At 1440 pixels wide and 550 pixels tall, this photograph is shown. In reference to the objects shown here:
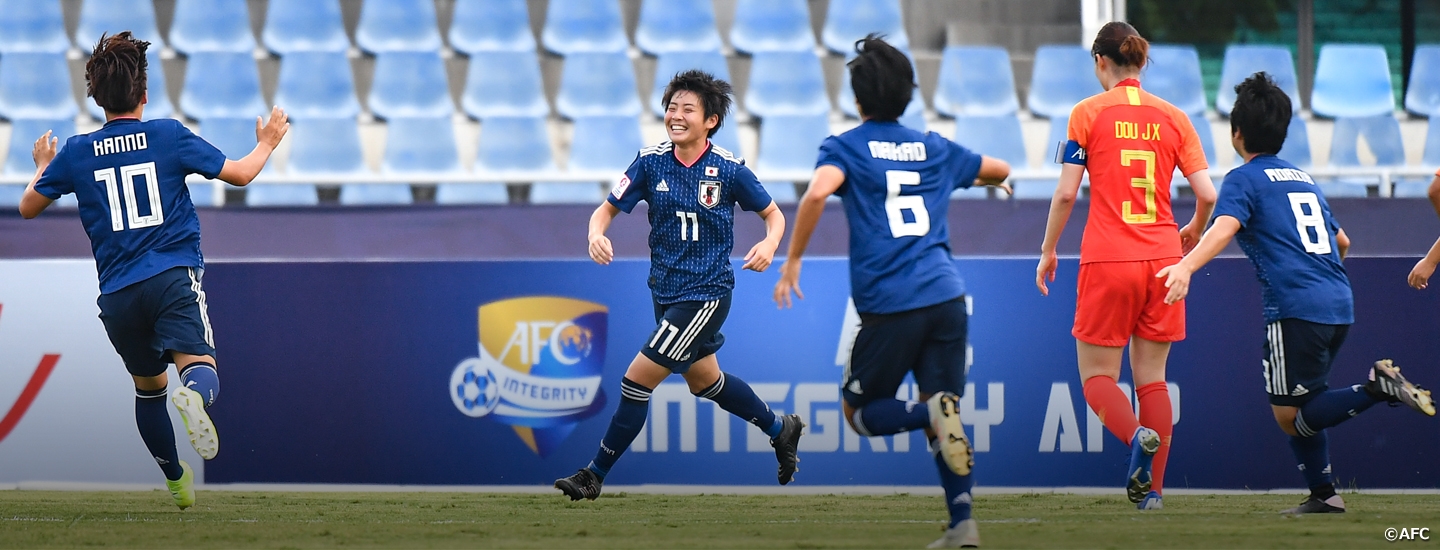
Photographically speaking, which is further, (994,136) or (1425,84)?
(1425,84)

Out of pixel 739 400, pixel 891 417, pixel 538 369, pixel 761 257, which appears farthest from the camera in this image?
pixel 538 369

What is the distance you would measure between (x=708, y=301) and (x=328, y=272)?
2134mm

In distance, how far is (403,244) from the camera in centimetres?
712

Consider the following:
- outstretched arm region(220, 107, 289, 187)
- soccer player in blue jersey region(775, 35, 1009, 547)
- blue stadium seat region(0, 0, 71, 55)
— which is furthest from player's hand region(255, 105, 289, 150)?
blue stadium seat region(0, 0, 71, 55)

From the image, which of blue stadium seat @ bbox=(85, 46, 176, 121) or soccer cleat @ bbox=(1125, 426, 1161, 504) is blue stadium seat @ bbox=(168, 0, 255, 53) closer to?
blue stadium seat @ bbox=(85, 46, 176, 121)

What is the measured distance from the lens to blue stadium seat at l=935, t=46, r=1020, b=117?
988cm

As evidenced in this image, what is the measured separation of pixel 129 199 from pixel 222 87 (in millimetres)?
5207

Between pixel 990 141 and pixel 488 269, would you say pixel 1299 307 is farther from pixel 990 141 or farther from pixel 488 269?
pixel 990 141

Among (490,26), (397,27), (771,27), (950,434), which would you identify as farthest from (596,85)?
(950,434)

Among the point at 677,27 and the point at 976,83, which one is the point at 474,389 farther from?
the point at 976,83

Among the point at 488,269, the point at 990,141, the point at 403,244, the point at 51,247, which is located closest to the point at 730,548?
the point at 488,269

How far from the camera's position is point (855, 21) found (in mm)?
10562

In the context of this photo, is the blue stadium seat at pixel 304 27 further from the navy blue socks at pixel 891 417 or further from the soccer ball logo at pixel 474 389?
the navy blue socks at pixel 891 417

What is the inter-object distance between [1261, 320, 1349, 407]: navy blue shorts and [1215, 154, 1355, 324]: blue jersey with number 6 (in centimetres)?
4
